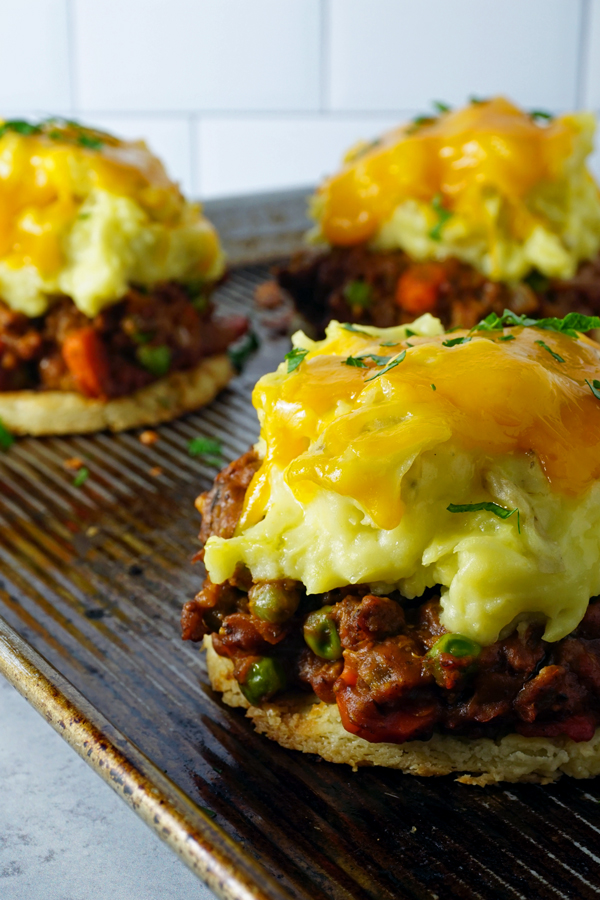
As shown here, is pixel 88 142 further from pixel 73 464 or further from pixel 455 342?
pixel 455 342

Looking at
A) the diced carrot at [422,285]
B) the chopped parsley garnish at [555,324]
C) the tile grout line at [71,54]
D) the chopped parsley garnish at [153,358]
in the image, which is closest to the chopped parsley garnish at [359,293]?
the diced carrot at [422,285]

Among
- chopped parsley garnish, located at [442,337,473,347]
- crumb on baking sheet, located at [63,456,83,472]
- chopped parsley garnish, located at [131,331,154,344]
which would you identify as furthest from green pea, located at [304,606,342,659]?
chopped parsley garnish, located at [131,331,154,344]

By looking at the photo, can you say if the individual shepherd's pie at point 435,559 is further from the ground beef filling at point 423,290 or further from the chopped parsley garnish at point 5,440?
the ground beef filling at point 423,290

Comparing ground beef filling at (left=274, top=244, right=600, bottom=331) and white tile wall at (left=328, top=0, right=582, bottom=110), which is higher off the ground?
white tile wall at (left=328, top=0, right=582, bottom=110)

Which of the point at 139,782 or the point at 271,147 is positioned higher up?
the point at 271,147

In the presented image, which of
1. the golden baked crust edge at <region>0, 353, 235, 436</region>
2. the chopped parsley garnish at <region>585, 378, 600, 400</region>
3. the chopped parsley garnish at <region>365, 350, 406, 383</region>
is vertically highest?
the chopped parsley garnish at <region>365, 350, 406, 383</region>

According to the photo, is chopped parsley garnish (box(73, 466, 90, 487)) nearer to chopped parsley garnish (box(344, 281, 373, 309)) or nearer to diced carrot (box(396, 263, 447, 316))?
chopped parsley garnish (box(344, 281, 373, 309))

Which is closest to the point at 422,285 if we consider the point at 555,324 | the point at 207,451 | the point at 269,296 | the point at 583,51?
the point at 269,296

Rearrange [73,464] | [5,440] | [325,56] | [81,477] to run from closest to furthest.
Result: 1. [81,477]
2. [73,464]
3. [5,440]
4. [325,56]
